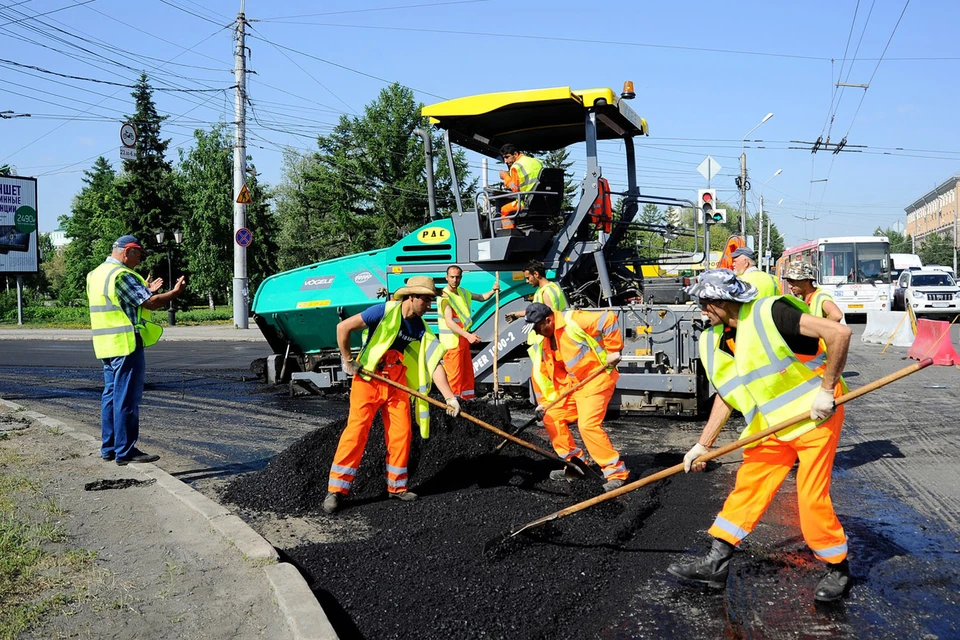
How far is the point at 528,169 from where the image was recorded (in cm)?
812

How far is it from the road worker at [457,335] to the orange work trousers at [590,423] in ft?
6.99

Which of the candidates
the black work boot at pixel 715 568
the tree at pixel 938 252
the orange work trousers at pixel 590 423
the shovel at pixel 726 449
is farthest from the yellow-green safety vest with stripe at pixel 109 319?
the tree at pixel 938 252

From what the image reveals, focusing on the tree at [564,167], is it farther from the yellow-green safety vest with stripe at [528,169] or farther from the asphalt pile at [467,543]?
the asphalt pile at [467,543]

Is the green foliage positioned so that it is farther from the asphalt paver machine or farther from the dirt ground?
the dirt ground

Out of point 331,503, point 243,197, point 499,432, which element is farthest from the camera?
point 243,197

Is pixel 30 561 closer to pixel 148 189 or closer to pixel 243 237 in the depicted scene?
pixel 243 237

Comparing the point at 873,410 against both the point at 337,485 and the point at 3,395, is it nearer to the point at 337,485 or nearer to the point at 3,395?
the point at 337,485

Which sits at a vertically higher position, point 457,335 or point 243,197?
point 243,197

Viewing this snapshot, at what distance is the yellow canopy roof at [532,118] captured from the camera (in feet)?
26.2

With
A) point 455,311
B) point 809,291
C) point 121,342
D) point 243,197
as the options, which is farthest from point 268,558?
point 243,197

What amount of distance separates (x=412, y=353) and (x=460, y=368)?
2649 millimetres

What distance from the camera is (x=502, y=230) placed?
8.52 m

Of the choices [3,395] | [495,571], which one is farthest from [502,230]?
[3,395]

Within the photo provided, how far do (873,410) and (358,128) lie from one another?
110 ft
